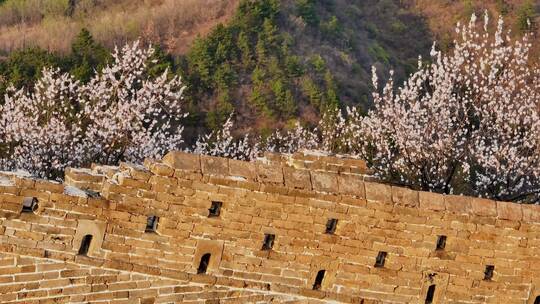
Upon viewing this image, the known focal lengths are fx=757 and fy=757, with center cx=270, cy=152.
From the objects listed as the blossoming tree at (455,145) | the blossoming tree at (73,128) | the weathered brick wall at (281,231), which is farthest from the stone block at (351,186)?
the blossoming tree at (73,128)

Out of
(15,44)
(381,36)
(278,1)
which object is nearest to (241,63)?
(278,1)

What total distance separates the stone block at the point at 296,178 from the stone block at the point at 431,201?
122 centimetres

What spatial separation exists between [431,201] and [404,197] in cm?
30

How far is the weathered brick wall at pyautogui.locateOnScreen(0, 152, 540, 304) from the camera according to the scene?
6836 millimetres

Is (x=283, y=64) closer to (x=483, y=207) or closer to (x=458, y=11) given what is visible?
(x=458, y=11)

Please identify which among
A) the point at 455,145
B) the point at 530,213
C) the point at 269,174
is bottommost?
the point at 269,174

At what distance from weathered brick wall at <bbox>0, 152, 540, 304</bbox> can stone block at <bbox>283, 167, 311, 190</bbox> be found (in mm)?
11

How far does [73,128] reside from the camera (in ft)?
89.9

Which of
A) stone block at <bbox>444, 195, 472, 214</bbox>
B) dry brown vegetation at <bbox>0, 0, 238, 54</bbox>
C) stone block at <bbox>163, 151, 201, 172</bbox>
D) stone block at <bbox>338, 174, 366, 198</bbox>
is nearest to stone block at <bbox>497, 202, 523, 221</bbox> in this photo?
stone block at <bbox>444, 195, 472, 214</bbox>

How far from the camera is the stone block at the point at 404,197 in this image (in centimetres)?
769

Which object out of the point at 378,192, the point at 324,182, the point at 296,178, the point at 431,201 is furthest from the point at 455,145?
the point at 296,178

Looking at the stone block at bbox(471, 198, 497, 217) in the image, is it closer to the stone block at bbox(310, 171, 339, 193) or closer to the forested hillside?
the stone block at bbox(310, 171, 339, 193)

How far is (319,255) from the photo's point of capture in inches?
298

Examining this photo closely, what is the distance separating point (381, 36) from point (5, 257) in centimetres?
→ 5766
